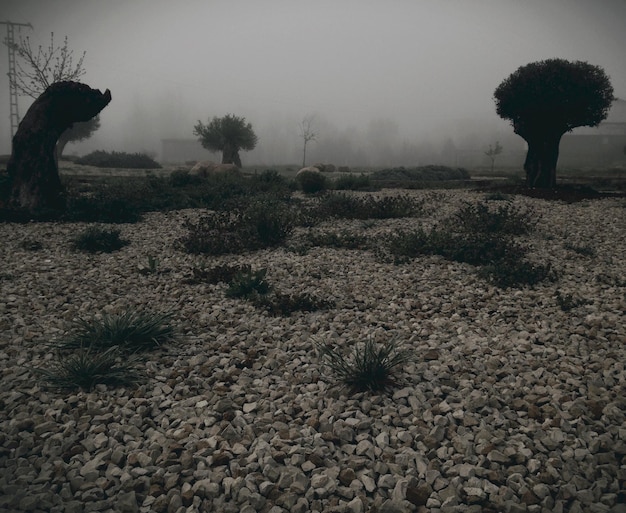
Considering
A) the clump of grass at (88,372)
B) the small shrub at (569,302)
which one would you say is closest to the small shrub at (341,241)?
the small shrub at (569,302)

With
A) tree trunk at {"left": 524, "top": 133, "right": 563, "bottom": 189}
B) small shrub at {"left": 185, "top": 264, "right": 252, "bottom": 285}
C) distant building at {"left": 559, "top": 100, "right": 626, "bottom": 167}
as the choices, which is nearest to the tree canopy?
tree trunk at {"left": 524, "top": 133, "right": 563, "bottom": 189}

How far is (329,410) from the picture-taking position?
480 centimetres

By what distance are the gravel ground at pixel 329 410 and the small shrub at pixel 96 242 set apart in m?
2.72

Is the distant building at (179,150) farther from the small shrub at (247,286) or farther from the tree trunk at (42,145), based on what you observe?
the small shrub at (247,286)

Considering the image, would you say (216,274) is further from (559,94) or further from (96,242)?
(559,94)

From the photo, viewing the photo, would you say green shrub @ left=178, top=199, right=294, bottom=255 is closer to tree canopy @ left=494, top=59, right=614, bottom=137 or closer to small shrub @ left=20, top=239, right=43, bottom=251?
small shrub @ left=20, top=239, right=43, bottom=251

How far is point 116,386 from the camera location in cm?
530

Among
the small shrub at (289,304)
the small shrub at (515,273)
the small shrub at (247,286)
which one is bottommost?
the small shrub at (289,304)

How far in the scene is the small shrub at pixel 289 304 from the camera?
7.67 meters

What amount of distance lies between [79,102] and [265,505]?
16.1 m

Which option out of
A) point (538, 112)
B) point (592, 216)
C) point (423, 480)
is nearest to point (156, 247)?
point (423, 480)

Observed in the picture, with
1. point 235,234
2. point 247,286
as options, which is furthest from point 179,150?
point 247,286

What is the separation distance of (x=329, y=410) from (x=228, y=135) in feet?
191

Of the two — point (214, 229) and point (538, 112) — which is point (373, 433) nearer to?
point (214, 229)
